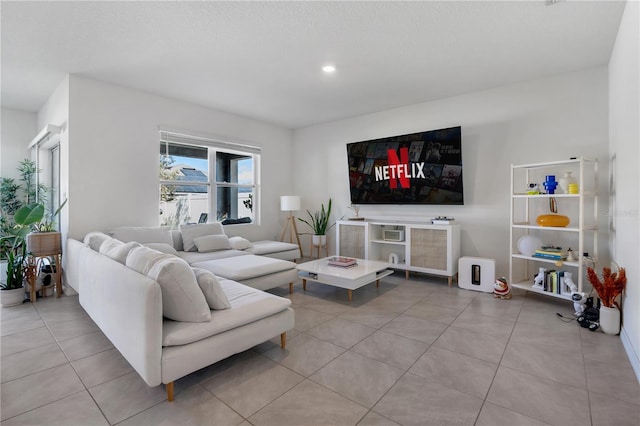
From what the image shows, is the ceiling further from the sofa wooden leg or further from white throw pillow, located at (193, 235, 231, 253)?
the sofa wooden leg

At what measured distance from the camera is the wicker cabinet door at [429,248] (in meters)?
4.33

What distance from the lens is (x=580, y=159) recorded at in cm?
317

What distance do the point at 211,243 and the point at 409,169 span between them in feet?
10.5

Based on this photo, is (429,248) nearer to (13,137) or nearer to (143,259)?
(143,259)

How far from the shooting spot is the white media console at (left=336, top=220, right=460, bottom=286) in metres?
4.32

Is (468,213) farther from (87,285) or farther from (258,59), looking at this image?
(87,285)

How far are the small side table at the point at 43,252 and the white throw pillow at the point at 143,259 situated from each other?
2328 millimetres

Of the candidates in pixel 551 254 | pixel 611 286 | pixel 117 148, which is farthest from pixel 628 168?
pixel 117 148

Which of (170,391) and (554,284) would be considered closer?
(170,391)

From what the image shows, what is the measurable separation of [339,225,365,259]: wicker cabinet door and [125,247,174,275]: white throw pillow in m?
3.49

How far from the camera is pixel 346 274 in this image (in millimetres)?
3613

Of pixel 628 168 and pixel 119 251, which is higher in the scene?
pixel 628 168

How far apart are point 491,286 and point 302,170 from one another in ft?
13.4

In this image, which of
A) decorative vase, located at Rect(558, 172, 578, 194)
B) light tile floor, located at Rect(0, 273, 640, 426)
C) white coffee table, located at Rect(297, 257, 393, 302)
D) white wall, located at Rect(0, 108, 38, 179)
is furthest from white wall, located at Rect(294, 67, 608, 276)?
white wall, located at Rect(0, 108, 38, 179)
